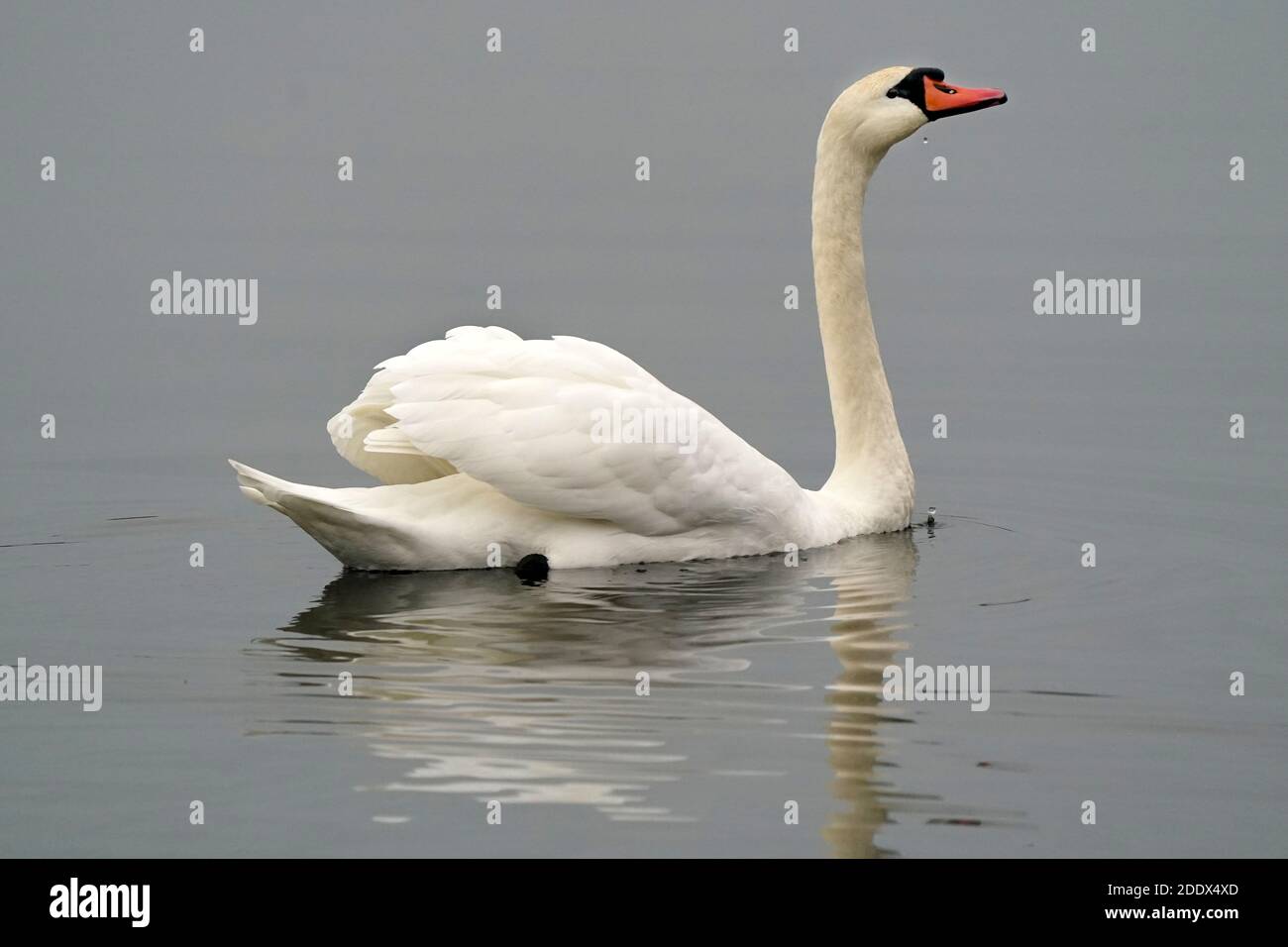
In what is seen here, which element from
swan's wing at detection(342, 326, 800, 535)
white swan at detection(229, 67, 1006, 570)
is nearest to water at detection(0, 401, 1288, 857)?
white swan at detection(229, 67, 1006, 570)

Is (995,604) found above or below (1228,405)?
below

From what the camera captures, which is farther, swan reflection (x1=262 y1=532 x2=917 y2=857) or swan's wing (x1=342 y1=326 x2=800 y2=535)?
swan's wing (x1=342 y1=326 x2=800 y2=535)

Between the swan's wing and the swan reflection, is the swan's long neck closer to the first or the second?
the swan reflection

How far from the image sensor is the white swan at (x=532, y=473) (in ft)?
39.0

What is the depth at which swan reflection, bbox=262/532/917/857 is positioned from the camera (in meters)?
8.80

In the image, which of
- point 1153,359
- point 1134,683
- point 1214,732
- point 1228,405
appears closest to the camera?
point 1214,732

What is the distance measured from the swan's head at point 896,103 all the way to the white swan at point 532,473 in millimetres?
2511

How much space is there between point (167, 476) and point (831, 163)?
5116mm

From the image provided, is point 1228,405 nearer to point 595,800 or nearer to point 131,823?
point 595,800

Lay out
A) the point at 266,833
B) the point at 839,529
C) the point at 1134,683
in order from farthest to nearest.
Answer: the point at 839,529, the point at 1134,683, the point at 266,833

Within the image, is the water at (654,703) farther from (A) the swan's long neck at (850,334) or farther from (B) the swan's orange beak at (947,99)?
(B) the swan's orange beak at (947,99)

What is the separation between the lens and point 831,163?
14.1 meters

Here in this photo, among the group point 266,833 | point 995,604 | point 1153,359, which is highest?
point 1153,359

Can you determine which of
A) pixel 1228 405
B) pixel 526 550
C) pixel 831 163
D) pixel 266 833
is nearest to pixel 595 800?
pixel 266 833
